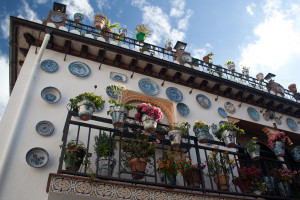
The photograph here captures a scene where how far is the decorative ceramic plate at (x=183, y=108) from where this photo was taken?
9.55 m

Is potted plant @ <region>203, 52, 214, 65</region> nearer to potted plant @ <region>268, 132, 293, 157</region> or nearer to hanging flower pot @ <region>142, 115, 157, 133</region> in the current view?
potted plant @ <region>268, 132, 293, 157</region>

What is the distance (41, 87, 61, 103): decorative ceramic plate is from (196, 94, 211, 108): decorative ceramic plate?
4.82m

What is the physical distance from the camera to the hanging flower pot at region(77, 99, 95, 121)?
613 cm

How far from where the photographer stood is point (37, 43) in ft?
29.1

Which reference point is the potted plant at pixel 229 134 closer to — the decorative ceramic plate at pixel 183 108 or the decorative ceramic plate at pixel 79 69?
the decorative ceramic plate at pixel 183 108

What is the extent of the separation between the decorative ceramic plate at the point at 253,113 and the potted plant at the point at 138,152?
5708 millimetres

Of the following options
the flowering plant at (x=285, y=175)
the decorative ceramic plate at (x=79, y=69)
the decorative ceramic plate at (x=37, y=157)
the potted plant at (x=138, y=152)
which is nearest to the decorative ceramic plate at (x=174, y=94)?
the decorative ceramic plate at (x=79, y=69)

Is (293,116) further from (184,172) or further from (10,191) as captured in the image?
(10,191)

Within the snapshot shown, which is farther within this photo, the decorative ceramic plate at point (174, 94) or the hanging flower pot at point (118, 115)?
the decorative ceramic plate at point (174, 94)

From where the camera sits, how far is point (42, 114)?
730 centimetres

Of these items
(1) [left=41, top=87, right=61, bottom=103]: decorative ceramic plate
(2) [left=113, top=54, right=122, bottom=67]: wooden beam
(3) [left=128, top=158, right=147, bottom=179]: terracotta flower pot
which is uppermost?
(2) [left=113, top=54, right=122, bottom=67]: wooden beam

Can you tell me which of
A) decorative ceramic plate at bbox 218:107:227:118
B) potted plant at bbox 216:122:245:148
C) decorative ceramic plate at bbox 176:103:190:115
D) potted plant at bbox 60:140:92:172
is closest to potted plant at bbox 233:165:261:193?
potted plant at bbox 216:122:245:148

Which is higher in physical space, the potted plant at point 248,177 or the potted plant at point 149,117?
the potted plant at point 149,117

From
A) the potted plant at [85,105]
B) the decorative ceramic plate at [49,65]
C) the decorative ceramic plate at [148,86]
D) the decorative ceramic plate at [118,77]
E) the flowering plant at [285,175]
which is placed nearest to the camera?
the potted plant at [85,105]
